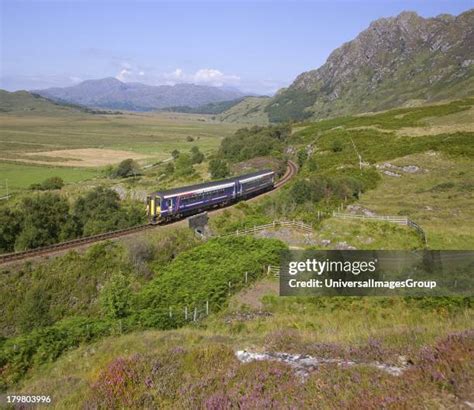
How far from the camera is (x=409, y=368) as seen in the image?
736cm

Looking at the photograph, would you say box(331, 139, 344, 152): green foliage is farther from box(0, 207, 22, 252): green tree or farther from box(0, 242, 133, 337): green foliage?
box(0, 207, 22, 252): green tree

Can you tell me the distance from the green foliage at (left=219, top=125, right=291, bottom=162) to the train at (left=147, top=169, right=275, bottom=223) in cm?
3241

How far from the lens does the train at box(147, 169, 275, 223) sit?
3662 cm

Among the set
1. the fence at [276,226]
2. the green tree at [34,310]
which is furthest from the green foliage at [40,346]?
the fence at [276,226]

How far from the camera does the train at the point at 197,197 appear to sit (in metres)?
36.6

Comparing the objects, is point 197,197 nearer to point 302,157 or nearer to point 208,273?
point 208,273

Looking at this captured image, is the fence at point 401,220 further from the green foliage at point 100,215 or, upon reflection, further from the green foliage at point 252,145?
the green foliage at point 252,145

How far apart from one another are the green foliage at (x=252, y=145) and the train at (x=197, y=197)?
32.4 meters

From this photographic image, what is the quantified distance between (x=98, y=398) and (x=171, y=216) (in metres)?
30.4

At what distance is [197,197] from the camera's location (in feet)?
131

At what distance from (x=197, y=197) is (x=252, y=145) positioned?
5026 centimetres

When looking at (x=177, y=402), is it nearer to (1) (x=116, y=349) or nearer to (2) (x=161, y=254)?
(1) (x=116, y=349)

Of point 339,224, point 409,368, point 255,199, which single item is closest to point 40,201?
point 255,199

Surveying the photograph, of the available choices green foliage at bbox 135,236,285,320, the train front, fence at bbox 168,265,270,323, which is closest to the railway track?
the train front
